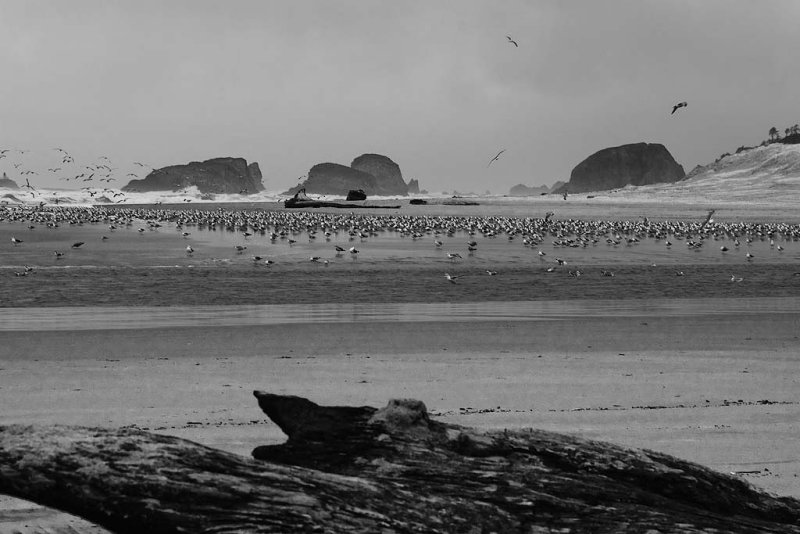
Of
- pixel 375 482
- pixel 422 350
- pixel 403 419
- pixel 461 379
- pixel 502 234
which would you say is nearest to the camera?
pixel 375 482

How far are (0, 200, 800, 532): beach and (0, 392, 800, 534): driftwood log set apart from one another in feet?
7.49

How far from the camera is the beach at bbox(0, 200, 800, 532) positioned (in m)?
9.18

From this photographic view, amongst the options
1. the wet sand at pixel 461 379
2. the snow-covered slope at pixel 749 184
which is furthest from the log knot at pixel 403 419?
the snow-covered slope at pixel 749 184

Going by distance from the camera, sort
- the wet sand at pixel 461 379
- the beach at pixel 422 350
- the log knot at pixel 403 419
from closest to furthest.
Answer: the log knot at pixel 403 419
the wet sand at pixel 461 379
the beach at pixel 422 350

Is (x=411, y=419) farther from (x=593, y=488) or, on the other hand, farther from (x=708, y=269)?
(x=708, y=269)

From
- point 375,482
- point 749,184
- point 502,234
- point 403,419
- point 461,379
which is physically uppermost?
point 749,184

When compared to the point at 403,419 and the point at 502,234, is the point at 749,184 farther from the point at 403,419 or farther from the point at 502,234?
the point at 403,419

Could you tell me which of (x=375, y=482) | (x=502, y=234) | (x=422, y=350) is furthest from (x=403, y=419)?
(x=502, y=234)

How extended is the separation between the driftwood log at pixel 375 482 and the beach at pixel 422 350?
7.49 feet

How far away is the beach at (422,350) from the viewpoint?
918cm

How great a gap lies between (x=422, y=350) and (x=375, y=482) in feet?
32.7

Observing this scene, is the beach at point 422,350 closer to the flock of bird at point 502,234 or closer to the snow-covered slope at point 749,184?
the flock of bird at point 502,234

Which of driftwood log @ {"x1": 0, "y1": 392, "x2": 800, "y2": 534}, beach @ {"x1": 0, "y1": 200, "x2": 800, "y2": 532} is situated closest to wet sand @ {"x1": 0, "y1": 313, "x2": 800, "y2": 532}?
beach @ {"x1": 0, "y1": 200, "x2": 800, "y2": 532}

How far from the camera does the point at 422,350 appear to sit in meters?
14.0
